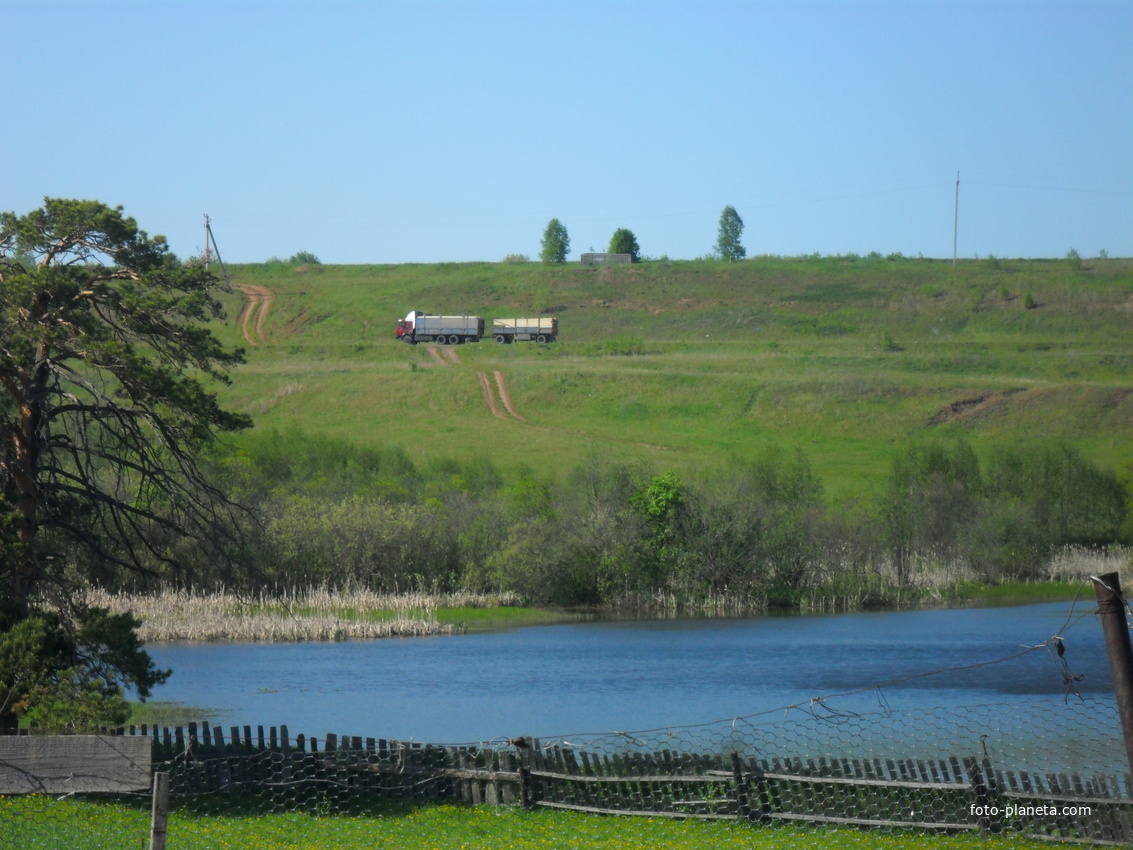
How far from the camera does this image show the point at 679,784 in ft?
45.5

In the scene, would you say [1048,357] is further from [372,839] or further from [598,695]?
[372,839]

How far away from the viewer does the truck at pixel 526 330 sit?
106m

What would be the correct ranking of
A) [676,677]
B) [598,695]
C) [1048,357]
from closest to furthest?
1. [598,695]
2. [676,677]
3. [1048,357]

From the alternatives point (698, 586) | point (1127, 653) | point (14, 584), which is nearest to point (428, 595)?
point (698, 586)

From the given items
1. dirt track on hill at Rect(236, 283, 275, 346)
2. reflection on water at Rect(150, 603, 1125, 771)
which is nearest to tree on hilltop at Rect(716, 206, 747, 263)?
dirt track on hill at Rect(236, 283, 275, 346)

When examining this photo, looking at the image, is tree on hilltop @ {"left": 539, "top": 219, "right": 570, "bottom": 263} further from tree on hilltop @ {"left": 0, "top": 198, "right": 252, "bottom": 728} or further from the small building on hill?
tree on hilltop @ {"left": 0, "top": 198, "right": 252, "bottom": 728}

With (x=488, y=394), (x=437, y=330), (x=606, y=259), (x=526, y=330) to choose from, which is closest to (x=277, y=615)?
(x=488, y=394)

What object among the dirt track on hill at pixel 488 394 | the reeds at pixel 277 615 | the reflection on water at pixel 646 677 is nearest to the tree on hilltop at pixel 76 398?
the reflection on water at pixel 646 677

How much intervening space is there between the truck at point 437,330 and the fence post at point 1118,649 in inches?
3842

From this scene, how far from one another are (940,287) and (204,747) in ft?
389

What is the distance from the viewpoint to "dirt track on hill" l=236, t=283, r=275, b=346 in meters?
125

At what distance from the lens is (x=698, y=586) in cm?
4709

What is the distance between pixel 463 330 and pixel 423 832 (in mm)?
92269

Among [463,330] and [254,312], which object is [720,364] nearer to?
[463,330]
